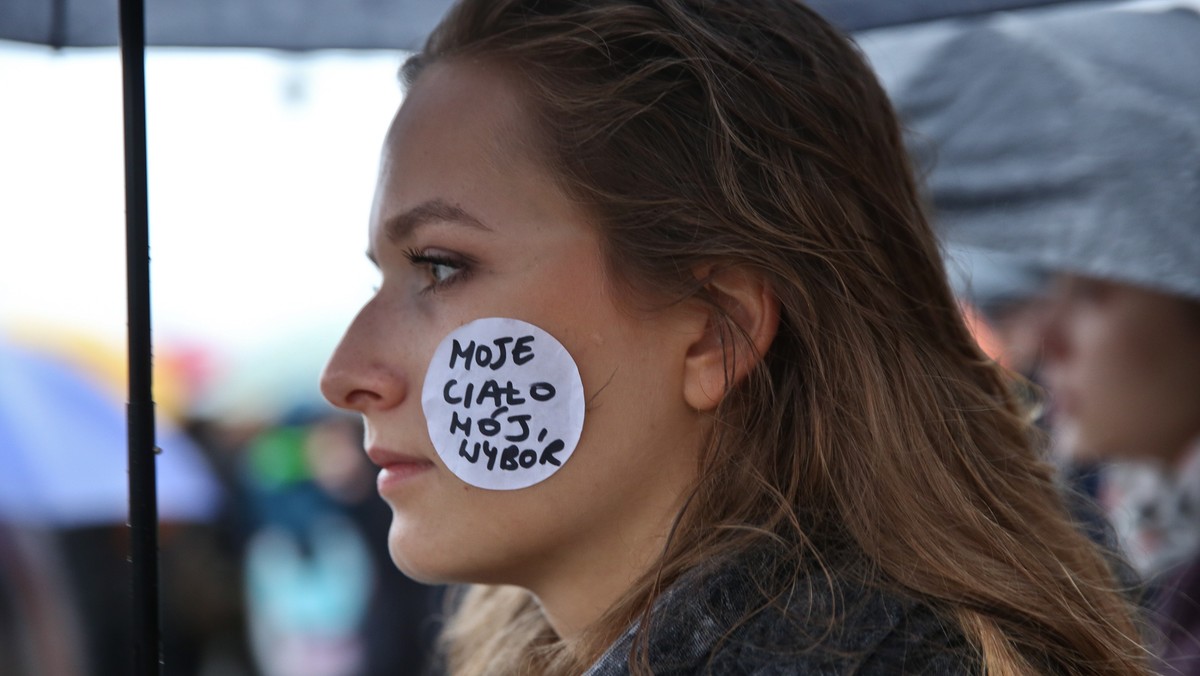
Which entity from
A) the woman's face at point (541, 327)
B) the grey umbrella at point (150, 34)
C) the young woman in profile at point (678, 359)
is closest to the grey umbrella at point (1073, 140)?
the grey umbrella at point (150, 34)

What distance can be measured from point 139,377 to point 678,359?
28.1 inches

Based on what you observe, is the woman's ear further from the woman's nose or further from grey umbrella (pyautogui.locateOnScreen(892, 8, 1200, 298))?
grey umbrella (pyautogui.locateOnScreen(892, 8, 1200, 298))

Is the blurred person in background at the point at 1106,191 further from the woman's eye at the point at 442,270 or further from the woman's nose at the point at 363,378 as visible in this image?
the woman's nose at the point at 363,378

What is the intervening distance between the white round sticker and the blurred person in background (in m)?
1.20

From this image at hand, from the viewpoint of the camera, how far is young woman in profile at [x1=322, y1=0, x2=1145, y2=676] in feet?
5.25

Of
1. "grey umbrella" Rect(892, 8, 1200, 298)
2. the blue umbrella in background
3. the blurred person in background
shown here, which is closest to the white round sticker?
"grey umbrella" Rect(892, 8, 1200, 298)

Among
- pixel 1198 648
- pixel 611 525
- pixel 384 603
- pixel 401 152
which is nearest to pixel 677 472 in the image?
pixel 611 525

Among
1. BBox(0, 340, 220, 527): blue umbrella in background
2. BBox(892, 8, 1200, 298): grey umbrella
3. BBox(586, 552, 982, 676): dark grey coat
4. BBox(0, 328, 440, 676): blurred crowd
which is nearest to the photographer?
BBox(586, 552, 982, 676): dark grey coat

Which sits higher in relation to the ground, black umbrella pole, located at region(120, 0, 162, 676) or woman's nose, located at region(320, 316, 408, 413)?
black umbrella pole, located at region(120, 0, 162, 676)

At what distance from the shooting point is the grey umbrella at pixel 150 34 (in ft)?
4.83

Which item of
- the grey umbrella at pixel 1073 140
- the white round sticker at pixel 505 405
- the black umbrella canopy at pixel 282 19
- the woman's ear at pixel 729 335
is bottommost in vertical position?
the grey umbrella at pixel 1073 140

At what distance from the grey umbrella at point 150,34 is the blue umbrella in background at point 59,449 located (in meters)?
2.24

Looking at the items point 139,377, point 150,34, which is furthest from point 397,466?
point 150,34

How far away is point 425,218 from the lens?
1.72m
